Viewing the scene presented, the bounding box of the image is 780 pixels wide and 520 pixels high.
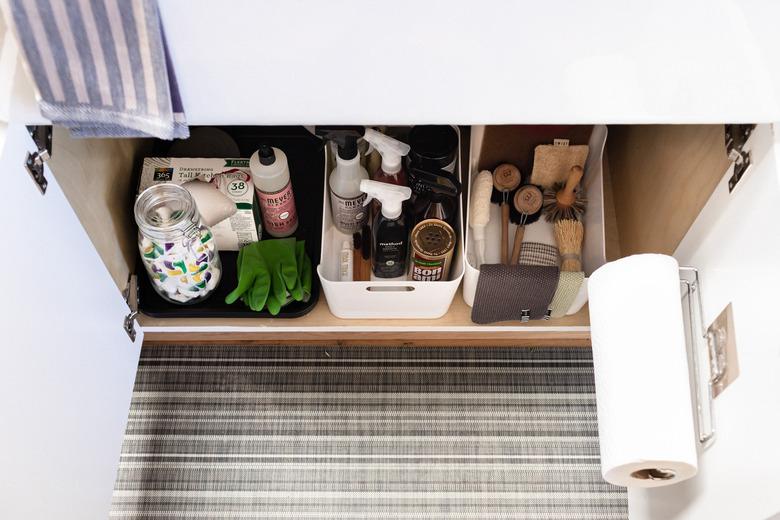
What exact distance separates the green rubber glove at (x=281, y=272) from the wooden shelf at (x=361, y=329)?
51 millimetres

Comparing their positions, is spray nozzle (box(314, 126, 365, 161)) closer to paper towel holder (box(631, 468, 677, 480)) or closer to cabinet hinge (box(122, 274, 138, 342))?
cabinet hinge (box(122, 274, 138, 342))

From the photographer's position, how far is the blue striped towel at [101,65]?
0.61 meters

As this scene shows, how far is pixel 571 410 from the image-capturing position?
126 centimetres

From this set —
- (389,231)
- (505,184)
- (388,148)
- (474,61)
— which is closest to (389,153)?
(388,148)

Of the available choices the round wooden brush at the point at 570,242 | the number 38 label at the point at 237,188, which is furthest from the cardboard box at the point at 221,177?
the round wooden brush at the point at 570,242

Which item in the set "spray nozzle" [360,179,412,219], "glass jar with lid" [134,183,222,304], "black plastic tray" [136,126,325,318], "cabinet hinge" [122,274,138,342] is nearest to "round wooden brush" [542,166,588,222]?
"spray nozzle" [360,179,412,219]

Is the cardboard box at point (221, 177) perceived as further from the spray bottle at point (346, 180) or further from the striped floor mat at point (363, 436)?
the striped floor mat at point (363, 436)

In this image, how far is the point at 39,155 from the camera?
2.49 ft

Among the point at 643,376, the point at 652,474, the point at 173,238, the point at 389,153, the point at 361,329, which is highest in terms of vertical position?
the point at 389,153

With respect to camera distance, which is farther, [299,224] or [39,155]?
[299,224]

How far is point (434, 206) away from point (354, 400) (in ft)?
1.37

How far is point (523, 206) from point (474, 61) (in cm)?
45

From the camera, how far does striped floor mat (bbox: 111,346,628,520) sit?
120 cm

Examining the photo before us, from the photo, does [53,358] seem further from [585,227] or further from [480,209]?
[585,227]
